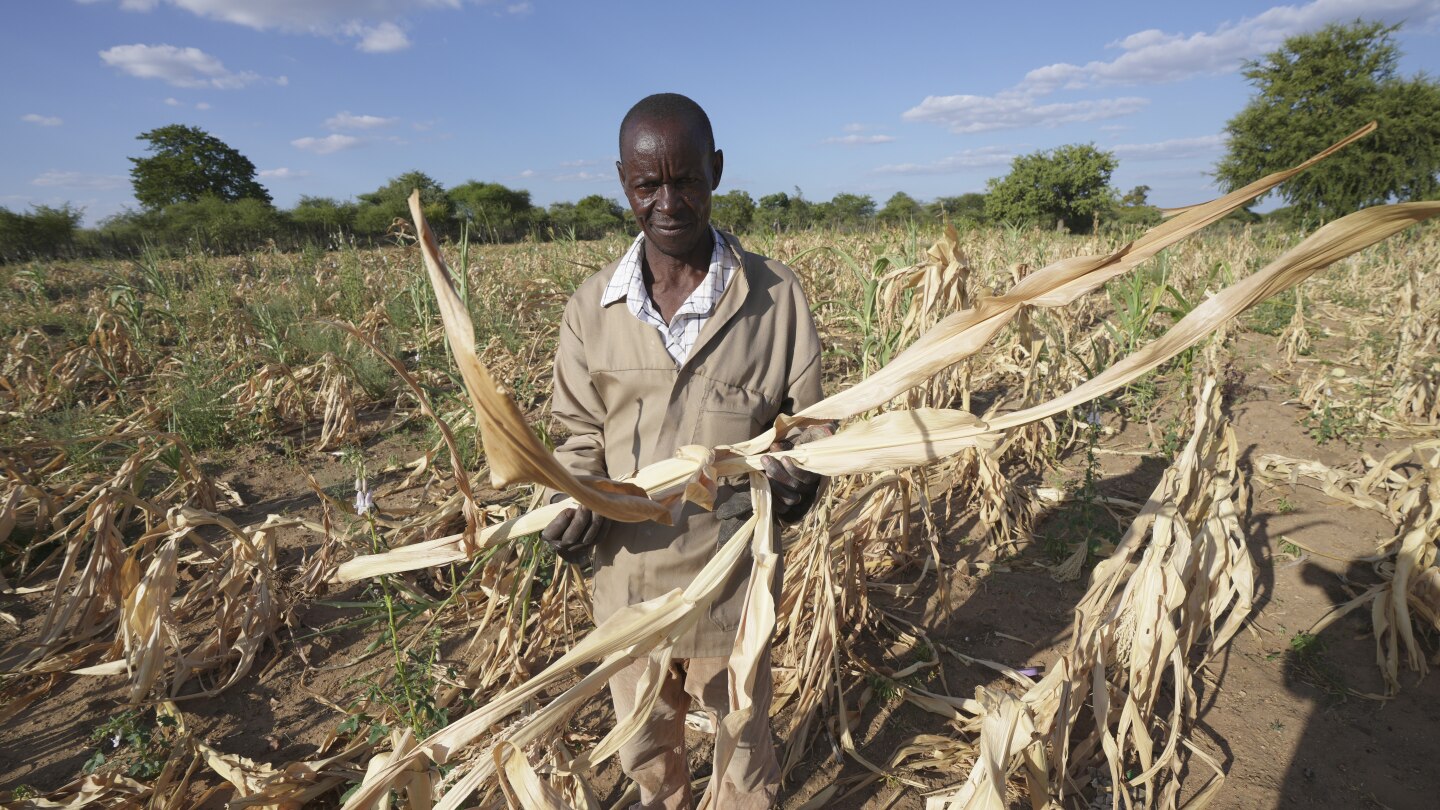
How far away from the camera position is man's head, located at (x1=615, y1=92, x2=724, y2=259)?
1.13m

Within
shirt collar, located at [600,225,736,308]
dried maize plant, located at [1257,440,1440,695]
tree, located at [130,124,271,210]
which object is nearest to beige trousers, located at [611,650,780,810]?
shirt collar, located at [600,225,736,308]

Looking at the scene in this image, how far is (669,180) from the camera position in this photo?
1157 mm

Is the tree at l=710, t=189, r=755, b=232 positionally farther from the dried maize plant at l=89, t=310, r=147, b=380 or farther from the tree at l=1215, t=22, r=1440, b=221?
the dried maize plant at l=89, t=310, r=147, b=380

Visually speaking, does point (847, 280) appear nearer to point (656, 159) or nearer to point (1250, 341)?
point (1250, 341)

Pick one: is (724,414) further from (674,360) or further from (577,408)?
(577,408)

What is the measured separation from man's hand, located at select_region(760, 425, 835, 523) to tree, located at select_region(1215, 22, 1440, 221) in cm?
2239

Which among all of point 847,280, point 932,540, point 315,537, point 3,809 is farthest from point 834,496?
point 847,280

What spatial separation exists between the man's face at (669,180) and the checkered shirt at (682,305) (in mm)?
69

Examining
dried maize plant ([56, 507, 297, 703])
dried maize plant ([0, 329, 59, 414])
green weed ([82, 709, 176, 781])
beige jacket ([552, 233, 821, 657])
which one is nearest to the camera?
beige jacket ([552, 233, 821, 657])

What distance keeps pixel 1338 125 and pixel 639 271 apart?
25.8m

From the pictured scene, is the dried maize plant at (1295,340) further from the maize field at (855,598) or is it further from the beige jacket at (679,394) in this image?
the beige jacket at (679,394)

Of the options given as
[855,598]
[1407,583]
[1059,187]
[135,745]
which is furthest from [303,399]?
[1059,187]

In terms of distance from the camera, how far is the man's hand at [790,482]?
40.7 inches

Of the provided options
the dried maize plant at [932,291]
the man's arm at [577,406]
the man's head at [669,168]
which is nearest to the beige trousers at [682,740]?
the man's arm at [577,406]
